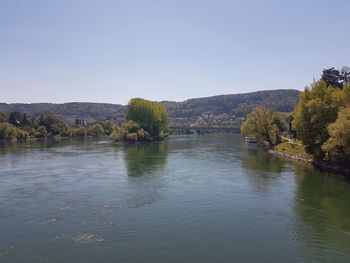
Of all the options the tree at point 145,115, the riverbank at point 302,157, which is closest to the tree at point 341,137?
the riverbank at point 302,157

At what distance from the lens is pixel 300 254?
1403cm

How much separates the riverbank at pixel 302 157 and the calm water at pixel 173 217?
2815 mm

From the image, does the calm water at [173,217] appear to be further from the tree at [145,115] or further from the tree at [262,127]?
the tree at [145,115]

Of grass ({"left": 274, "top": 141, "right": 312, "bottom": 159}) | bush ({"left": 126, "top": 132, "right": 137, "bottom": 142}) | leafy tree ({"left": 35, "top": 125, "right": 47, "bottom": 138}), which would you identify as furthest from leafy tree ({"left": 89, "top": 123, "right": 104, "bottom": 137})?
grass ({"left": 274, "top": 141, "right": 312, "bottom": 159})

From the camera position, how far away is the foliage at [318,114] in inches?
1401

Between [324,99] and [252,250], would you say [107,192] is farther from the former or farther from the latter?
[324,99]

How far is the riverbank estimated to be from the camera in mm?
32994

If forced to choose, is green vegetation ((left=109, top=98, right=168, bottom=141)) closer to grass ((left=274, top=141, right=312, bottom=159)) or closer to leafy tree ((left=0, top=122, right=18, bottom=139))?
leafy tree ((left=0, top=122, right=18, bottom=139))

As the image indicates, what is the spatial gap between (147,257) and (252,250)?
4646 millimetres

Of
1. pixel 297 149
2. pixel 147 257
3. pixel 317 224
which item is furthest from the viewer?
pixel 297 149

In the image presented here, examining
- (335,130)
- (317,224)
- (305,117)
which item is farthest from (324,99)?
(317,224)

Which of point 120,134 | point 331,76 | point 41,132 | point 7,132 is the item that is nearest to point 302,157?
point 331,76

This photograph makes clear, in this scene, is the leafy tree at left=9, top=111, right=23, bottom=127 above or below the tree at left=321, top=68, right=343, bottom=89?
below

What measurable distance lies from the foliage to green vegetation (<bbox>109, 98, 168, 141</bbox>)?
48.5 metres
